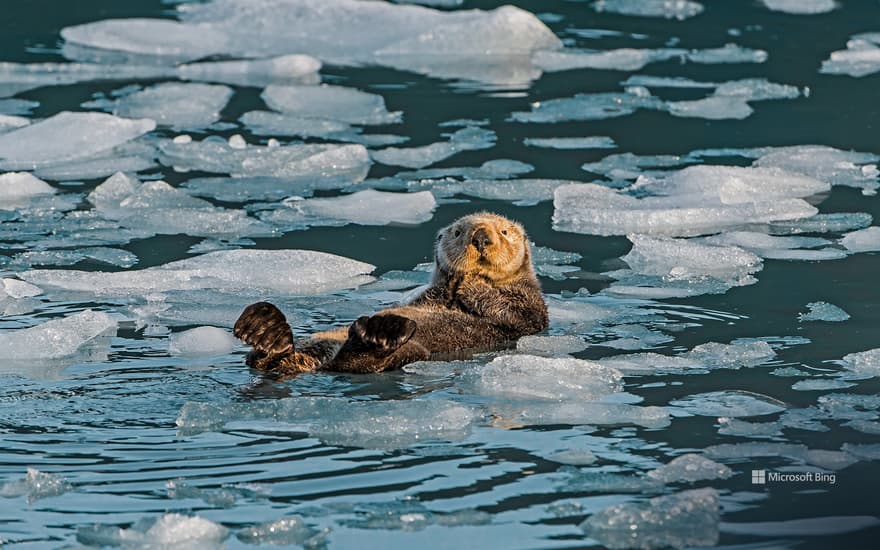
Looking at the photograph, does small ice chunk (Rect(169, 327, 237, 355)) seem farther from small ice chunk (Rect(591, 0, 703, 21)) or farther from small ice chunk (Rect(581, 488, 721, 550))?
small ice chunk (Rect(591, 0, 703, 21))

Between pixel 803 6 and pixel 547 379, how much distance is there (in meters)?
8.95

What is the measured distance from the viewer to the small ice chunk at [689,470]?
13.1ft

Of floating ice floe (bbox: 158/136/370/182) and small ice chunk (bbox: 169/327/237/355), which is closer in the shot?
small ice chunk (bbox: 169/327/237/355)

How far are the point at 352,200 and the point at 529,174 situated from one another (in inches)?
50.3

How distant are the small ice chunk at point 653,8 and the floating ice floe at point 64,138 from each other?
534 centimetres

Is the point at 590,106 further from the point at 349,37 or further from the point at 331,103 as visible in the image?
the point at 349,37

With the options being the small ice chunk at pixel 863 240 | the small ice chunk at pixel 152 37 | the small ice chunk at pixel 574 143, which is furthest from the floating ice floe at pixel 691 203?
the small ice chunk at pixel 152 37

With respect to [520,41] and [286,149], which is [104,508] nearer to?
[286,149]

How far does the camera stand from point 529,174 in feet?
28.2

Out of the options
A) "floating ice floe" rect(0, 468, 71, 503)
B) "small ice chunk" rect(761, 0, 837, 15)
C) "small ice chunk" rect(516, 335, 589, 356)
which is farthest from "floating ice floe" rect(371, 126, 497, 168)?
"floating ice floe" rect(0, 468, 71, 503)

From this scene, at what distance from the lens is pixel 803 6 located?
1282 cm

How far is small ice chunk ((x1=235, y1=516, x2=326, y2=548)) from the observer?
3600 mm

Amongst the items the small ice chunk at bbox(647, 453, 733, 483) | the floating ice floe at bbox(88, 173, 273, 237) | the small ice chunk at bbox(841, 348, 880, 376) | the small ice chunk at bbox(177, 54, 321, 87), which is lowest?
the small ice chunk at bbox(647, 453, 733, 483)

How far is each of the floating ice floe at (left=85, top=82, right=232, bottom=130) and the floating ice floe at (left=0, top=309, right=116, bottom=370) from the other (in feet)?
13.9
